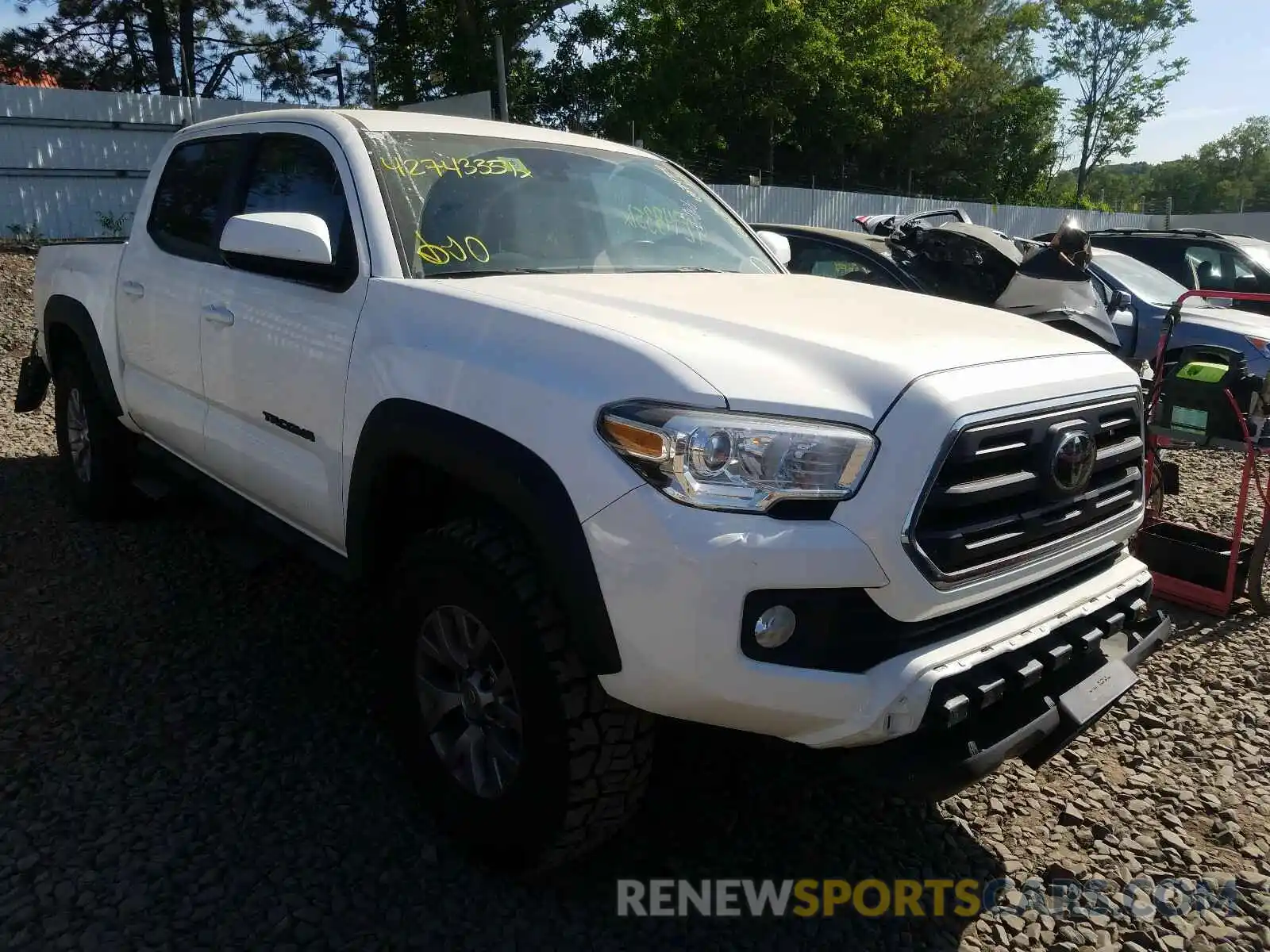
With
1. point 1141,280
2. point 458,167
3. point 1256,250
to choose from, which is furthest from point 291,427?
point 1256,250

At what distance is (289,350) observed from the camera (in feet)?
9.86

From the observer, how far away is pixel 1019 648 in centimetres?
219

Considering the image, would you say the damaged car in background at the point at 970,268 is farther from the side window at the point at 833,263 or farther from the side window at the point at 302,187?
the side window at the point at 302,187

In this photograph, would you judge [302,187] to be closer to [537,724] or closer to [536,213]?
[536,213]

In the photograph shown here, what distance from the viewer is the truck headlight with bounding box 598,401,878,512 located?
6.30ft

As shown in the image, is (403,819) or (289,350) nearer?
(403,819)

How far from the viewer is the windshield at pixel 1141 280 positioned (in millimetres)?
8367

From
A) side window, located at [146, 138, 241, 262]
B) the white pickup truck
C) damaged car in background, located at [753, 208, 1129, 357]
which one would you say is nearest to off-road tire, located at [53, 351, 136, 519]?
side window, located at [146, 138, 241, 262]

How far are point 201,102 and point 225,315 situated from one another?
42.9 ft

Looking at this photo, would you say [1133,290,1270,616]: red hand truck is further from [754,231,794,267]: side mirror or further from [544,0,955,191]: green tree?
[544,0,955,191]: green tree

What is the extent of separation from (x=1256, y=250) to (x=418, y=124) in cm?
1000

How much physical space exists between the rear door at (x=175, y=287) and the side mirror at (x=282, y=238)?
685 millimetres

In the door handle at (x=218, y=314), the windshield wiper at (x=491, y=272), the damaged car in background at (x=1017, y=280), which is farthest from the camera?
the damaged car in background at (x=1017, y=280)

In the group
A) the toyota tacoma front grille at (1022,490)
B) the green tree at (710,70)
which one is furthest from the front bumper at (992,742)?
the green tree at (710,70)
